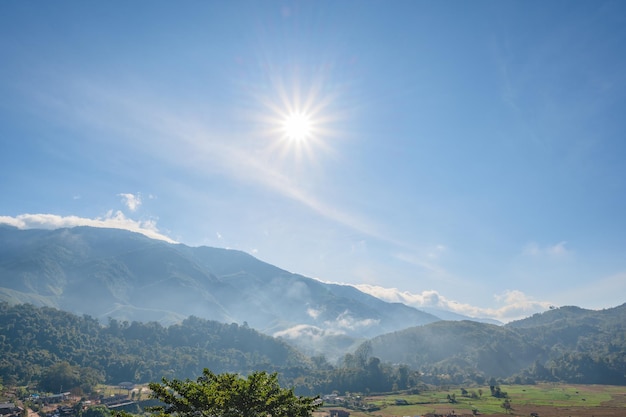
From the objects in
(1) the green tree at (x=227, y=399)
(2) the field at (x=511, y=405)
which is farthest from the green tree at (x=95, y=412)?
(1) the green tree at (x=227, y=399)

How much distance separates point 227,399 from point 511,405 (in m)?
138

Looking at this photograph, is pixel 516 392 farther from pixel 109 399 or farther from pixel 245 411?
pixel 245 411

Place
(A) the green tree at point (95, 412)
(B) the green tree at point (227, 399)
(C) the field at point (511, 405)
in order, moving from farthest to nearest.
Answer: (C) the field at point (511, 405) → (A) the green tree at point (95, 412) → (B) the green tree at point (227, 399)

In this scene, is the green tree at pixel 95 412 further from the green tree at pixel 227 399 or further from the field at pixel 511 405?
the green tree at pixel 227 399

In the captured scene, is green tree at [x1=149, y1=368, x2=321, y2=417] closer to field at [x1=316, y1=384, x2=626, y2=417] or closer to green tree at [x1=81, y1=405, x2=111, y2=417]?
green tree at [x1=81, y1=405, x2=111, y2=417]

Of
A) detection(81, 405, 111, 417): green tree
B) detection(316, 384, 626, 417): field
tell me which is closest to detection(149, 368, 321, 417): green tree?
detection(81, 405, 111, 417): green tree

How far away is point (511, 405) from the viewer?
129 m

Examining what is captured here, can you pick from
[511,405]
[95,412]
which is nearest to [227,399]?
[95,412]

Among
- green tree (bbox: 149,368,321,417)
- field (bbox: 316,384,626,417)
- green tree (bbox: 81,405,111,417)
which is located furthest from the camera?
field (bbox: 316,384,626,417)

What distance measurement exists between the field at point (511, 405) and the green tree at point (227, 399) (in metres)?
102

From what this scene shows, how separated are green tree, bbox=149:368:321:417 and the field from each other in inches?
4019

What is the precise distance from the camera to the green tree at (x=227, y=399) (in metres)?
23.3

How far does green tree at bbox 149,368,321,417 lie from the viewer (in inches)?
918

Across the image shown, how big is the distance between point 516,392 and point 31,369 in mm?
204810
